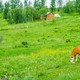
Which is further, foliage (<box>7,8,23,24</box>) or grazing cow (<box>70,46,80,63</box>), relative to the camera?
foliage (<box>7,8,23,24</box>)

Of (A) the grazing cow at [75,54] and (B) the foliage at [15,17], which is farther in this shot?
(B) the foliage at [15,17]

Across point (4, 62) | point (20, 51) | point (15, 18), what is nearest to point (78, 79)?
point (4, 62)

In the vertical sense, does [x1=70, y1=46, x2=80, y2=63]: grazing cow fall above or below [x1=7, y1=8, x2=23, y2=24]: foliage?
above

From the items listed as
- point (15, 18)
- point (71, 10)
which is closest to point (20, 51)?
point (15, 18)

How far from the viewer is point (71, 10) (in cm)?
17488

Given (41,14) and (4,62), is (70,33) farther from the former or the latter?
(41,14)

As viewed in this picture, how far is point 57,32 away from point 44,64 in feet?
108

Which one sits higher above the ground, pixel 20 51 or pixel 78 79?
pixel 78 79

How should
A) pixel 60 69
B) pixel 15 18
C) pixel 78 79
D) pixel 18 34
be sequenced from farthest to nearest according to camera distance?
pixel 15 18
pixel 18 34
pixel 60 69
pixel 78 79

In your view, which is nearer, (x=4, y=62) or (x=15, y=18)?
(x=4, y=62)

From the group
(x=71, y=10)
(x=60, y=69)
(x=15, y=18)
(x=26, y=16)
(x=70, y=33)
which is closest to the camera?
(x=60, y=69)

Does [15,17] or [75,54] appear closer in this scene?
[75,54]

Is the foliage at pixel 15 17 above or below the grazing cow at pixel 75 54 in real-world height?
below

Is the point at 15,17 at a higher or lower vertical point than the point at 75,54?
lower
